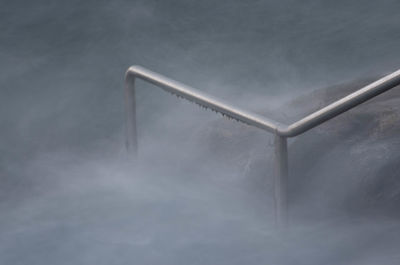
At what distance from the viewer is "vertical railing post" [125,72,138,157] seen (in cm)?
447

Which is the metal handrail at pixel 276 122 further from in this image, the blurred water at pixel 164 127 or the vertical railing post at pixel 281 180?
the blurred water at pixel 164 127

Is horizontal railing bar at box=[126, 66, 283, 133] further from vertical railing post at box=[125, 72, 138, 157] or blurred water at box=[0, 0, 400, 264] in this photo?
blurred water at box=[0, 0, 400, 264]

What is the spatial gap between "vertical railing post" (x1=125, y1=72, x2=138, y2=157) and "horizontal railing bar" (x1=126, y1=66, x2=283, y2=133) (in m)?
0.04

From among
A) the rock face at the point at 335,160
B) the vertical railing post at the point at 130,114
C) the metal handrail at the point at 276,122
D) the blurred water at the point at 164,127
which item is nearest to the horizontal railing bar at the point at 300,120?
the metal handrail at the point at 276,122

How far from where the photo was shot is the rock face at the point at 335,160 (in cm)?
417

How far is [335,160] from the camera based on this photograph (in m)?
4.44

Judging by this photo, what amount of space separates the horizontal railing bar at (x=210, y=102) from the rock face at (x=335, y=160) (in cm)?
85

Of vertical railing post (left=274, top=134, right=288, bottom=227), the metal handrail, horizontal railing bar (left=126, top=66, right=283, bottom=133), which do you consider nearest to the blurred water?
vertical railing post (left=274, top=134, right=288, bottom=227)

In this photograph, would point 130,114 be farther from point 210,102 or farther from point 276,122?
point 276,122

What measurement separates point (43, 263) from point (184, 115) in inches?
87.5

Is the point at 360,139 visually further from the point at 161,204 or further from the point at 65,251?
the point at 65,251

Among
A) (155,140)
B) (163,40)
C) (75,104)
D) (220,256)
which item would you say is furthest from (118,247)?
(163,40)

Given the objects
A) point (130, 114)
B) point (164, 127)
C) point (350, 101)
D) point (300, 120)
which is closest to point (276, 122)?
point (300, 120)

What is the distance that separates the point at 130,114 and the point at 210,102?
2.91ft
